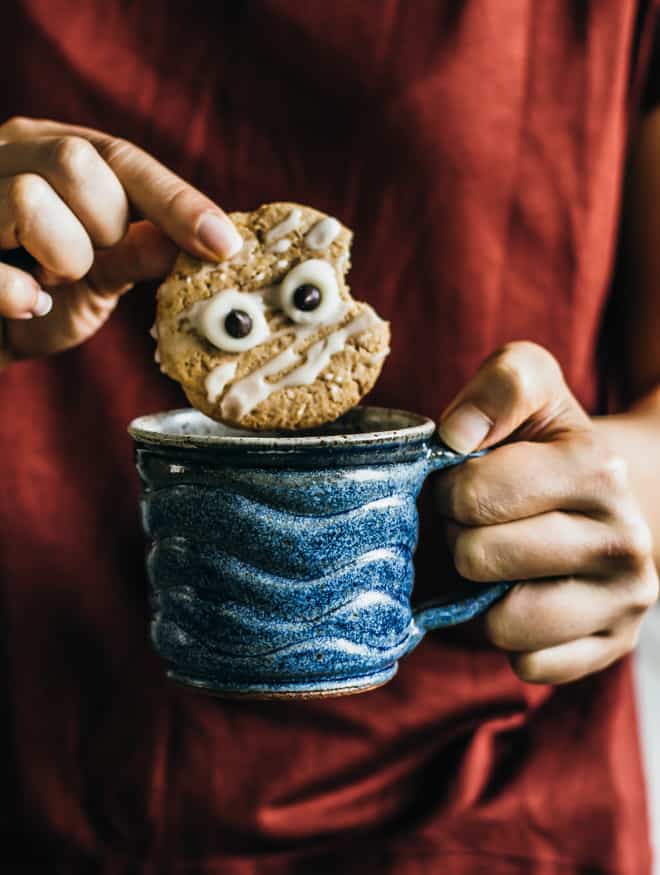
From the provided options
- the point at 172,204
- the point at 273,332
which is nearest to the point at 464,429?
the point at 273,332

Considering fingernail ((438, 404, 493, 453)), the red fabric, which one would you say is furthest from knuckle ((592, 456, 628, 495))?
the red fabric

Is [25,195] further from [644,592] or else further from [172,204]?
[644,592]

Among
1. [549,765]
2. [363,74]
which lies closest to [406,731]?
[549,765]

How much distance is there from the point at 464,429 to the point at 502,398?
0.04m

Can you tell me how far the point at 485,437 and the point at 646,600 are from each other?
0.22 meters

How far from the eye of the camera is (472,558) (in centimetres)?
72

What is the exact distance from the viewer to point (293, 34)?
0.90 meters

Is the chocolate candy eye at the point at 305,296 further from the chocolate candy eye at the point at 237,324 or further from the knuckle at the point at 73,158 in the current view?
the knuckle at the point at 73,158

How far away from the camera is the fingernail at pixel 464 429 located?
2.23 ft

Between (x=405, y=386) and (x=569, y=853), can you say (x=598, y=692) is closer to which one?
(x=569, y=853)

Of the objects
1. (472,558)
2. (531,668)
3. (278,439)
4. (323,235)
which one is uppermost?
(323,235)

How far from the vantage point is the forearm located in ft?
2.91

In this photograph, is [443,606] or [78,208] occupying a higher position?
[78,208]

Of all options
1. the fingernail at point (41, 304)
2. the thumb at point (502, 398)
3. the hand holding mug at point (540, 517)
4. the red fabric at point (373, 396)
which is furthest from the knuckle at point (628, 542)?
the fingernail at point (41, 304)
